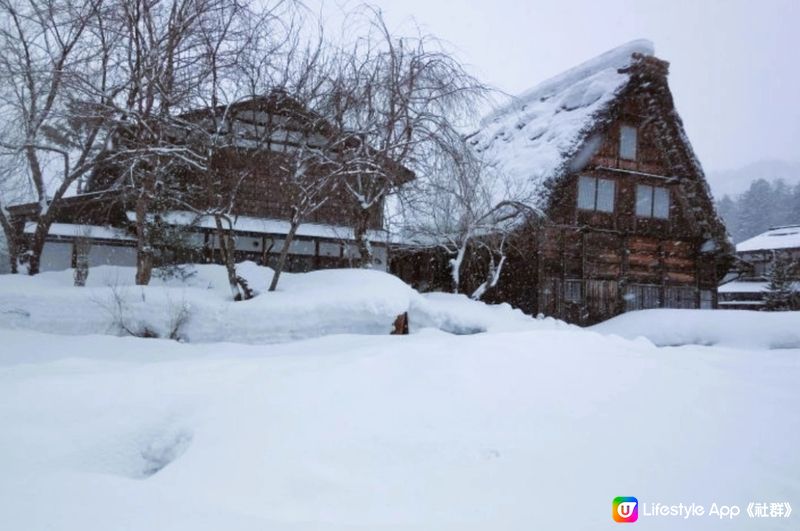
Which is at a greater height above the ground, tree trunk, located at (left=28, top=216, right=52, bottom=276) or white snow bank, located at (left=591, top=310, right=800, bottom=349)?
tree trunk, located at (left=28, top=216, right=52, bottom=276)

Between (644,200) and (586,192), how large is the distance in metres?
2.51

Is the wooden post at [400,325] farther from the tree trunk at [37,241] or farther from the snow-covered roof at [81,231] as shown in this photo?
the snow-covered roof at [81,231]

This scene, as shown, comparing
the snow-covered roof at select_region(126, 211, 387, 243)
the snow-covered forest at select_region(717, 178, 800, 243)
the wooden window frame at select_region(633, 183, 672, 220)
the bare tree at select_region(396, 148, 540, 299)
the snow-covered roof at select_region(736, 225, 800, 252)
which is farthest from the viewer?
the snow-covered forest at select_region(717, 178, 800, 243)

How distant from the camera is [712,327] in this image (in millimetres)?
13438

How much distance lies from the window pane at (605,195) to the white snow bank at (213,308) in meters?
10.3

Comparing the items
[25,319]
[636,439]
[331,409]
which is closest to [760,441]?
[636,439]

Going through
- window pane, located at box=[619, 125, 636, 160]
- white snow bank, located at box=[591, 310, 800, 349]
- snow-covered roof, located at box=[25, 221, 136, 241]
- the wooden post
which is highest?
window pane, located at box=[619, 125, 636, 160]

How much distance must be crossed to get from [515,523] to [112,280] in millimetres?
9429

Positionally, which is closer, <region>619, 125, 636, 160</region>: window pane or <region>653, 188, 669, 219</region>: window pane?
<region>619, 125, 636, 160</region>: window pane

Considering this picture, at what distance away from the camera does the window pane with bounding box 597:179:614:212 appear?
55.7ft

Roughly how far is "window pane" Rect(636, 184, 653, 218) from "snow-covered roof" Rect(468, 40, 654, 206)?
131 inches

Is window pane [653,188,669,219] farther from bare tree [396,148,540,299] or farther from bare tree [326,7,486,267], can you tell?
bare tree [326,7,486,267]

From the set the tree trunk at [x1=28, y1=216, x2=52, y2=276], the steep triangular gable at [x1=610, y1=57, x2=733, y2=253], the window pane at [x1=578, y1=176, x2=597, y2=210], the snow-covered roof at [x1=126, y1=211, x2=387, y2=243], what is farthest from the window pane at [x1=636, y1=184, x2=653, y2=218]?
the tree trunk at [x1=28, y1=216, x2=52, y2=276]

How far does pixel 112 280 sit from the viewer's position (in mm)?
9609
